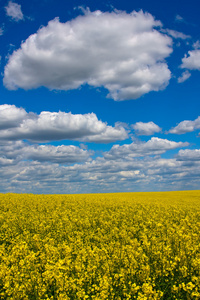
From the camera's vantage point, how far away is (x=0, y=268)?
7441 mm

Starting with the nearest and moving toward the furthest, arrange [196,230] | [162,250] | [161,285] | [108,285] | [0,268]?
[108,285] → [0,268] → [161,285] → [162,250] → [196,230]

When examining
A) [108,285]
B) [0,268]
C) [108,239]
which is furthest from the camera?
[108,239]

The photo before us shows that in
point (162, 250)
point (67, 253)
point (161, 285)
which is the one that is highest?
point (67, 253)

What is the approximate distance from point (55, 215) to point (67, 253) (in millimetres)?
8037

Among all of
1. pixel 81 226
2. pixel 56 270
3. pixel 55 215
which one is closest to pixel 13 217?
pixel 55 215

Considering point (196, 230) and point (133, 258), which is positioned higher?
point (133, 258)

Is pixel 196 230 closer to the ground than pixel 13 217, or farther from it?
closer to the ground

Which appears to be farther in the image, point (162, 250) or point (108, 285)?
point (162, 250)

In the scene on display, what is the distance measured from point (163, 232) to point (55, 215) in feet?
23.8

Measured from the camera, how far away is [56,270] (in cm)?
692

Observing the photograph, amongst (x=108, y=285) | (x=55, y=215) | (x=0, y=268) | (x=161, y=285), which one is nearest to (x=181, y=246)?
(x=161, y=285)

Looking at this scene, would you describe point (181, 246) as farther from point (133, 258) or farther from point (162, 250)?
point (133, 258)

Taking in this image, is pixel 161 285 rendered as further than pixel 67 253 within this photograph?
No

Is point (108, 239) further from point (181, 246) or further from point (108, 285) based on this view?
point (108, 285)
